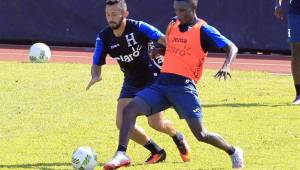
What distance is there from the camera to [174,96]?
7.87m

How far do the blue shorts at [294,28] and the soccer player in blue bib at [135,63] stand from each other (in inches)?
182

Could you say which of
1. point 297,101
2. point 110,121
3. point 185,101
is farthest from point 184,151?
point 297,101

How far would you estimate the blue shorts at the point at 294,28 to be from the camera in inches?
505

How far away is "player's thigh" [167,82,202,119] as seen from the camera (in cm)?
784

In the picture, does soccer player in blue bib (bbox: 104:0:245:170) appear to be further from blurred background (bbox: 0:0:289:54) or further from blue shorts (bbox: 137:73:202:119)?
blurred background (bbox: 0:0:289:54)

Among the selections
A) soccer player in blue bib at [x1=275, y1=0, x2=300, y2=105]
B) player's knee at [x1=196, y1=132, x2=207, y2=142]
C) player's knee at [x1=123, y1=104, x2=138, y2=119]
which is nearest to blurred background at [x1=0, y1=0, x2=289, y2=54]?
soccer player in blue bib at [x1=275, y1=0, x2=300, y2=105]

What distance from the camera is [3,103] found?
41.7 ft

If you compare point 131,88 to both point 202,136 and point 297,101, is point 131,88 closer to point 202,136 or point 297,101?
point 202,136

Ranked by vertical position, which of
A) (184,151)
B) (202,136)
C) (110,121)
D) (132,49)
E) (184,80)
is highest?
(132,49)

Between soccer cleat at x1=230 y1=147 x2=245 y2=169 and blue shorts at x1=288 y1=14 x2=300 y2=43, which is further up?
blue shorts at x1=288 y1=14 x2=300 y2=43

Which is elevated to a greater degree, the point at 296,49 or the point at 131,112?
the point at 131,112

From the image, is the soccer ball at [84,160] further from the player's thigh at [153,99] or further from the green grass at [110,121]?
the player's thigh at [153,99]

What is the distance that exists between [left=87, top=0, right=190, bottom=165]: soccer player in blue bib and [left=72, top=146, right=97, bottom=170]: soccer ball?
70cm

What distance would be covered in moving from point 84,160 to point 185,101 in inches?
43.2
